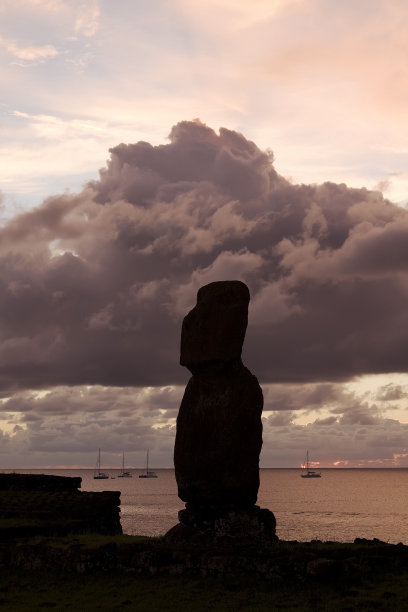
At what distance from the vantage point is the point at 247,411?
2878 cm

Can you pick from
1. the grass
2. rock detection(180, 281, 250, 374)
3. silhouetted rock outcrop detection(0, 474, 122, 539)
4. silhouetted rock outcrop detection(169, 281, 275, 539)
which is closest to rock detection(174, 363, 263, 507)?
silhouetted rock outcrop detection(169, 281, 275, 539)

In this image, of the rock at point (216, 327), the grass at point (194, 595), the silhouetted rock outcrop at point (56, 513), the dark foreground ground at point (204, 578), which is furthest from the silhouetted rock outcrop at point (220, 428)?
the silhouetted rock outcrop at point (56, 513)

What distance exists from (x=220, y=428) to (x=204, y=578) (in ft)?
19.5

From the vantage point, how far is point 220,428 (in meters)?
28.5

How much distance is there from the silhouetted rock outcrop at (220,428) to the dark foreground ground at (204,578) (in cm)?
200

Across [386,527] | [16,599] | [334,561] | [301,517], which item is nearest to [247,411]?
[334,561]

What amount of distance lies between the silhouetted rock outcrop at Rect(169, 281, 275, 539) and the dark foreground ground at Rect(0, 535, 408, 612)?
2000 mm

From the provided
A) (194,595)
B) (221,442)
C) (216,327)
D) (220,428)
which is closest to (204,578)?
(194,595)

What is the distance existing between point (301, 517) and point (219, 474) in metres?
131

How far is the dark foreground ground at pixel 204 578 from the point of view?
21.9m

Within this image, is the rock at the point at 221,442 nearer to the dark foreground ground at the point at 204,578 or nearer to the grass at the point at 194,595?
the dark foreground ground at the point at 204,578

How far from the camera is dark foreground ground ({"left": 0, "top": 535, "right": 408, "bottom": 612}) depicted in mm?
21922

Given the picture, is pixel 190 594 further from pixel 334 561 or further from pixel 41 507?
pixel 41 507

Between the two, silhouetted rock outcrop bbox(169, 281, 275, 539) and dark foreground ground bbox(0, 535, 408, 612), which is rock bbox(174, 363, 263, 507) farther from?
dark foreground ground bbox(0, 535, 408, 612)
